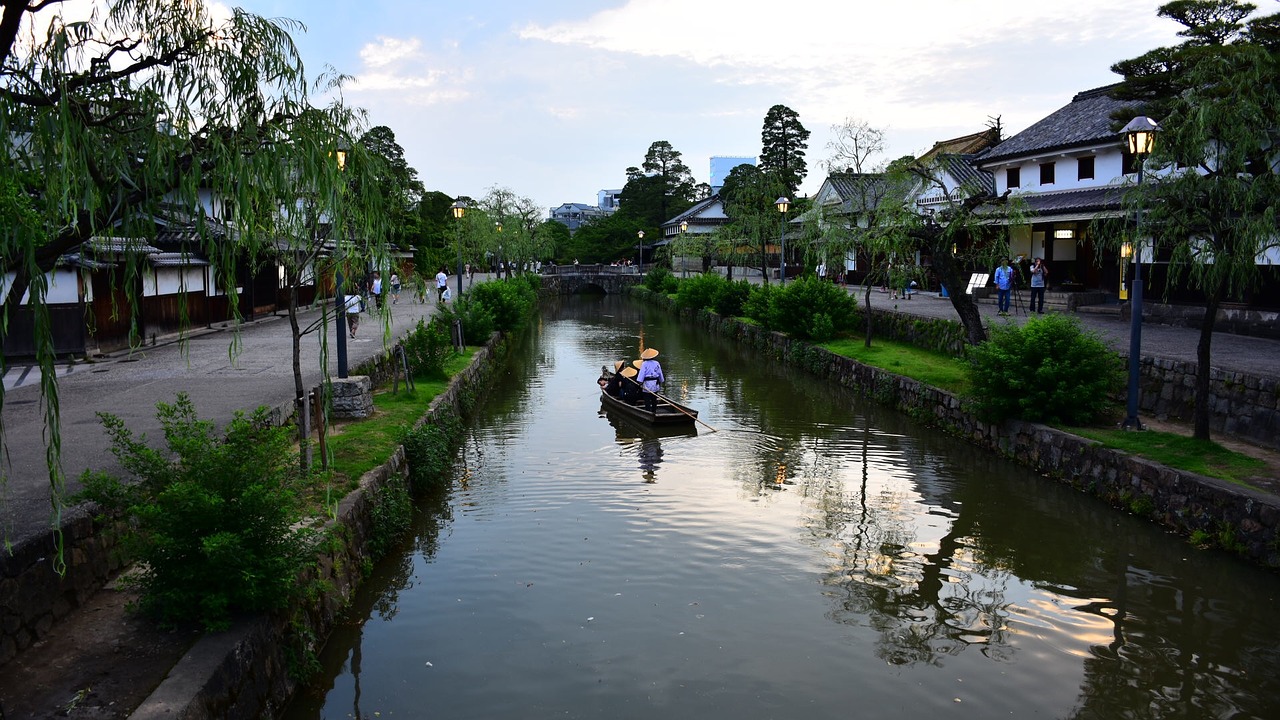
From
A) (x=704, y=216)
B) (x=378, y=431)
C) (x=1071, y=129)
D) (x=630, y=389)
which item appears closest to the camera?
(x=378, y=431)

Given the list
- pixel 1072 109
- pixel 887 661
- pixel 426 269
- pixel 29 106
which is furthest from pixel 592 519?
pixel 426 269

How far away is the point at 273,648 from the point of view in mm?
6859

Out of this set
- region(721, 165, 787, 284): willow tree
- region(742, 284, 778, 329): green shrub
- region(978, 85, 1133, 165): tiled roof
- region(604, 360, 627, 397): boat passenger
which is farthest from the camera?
region(721, 165, 787, 284): willow tree

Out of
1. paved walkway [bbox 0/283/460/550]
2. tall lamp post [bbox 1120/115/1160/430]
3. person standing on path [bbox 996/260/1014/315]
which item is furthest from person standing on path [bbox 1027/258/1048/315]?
paved walkway [bbox 0/283/460/550]

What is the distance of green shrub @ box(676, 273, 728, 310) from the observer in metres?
41.9

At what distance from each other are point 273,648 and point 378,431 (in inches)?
250

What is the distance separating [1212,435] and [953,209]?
29.8 ft

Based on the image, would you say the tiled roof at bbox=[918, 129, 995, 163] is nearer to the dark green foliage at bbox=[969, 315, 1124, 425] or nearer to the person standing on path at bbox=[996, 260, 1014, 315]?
the person standing on path at bbox=[996, 260, 1014, 315]

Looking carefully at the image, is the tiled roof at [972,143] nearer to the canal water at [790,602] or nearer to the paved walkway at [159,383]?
the paved walkway at [159,383]

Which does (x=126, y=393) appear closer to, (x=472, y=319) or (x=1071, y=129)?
(x=472, y=319)

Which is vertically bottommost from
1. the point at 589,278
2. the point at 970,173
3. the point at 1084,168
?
the point at 589,278

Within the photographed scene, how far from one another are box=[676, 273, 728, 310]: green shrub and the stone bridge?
85.0 ft

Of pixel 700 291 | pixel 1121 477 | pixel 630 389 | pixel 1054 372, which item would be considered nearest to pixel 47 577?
pixel 1121 477

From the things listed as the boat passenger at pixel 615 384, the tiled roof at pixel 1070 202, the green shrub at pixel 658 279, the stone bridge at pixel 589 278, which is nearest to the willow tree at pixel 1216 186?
the boat passenger at pixel 615 384
